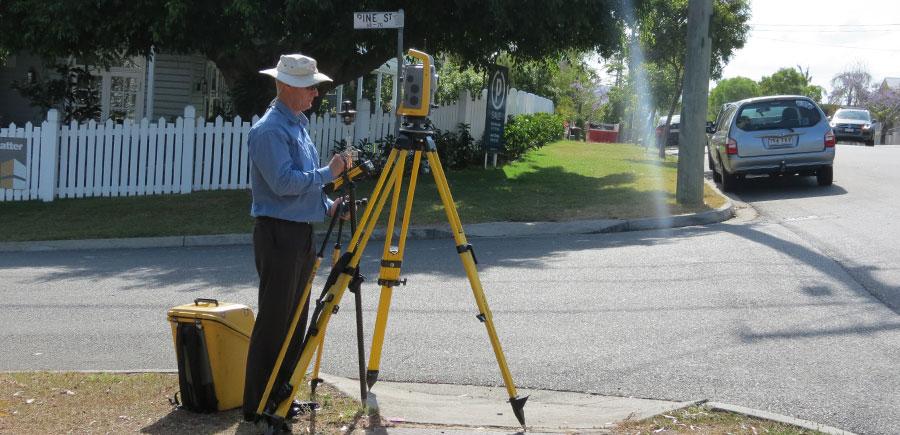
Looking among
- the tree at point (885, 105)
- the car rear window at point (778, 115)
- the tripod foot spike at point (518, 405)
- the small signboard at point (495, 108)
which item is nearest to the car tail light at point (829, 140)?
the car rear window at point (778, 115)

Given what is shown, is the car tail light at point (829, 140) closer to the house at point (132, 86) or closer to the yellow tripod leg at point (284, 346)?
the yellow tripod leg at point (284, 346)

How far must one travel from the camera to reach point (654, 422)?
5.18 m

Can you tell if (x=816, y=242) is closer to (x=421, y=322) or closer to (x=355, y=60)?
(x=421, y=322)

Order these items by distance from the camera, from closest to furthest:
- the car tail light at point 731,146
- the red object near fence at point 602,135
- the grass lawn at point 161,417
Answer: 1. the grass lawn at point 161,417
2. the car tail light at point 731,146
3. the red object near fence at point 602,135

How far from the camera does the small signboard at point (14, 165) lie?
53.8 ft

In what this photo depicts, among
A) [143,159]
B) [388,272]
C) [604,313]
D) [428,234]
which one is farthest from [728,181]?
[388,272]

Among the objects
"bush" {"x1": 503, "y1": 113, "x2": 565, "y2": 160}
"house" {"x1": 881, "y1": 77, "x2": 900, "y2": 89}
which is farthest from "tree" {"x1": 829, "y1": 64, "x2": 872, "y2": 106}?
"bush" {"x1": 503, "y1": 113, "x2": 565, "y2": 160}

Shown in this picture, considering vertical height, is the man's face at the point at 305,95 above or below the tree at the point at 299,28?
below

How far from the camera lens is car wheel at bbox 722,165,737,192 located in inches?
676

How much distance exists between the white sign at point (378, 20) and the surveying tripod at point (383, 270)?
695 cm

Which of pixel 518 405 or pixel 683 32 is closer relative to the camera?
pixel 518 405

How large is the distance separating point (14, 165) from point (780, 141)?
11.9 m

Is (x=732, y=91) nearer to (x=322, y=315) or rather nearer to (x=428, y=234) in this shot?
(x=428, y=234)

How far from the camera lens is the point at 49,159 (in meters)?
16.5
